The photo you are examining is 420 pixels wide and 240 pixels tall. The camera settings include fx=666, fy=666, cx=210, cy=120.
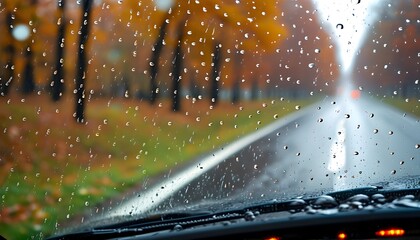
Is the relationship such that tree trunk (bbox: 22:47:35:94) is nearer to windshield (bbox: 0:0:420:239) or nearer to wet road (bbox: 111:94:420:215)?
windshield (bbox: 0:0:420:239)

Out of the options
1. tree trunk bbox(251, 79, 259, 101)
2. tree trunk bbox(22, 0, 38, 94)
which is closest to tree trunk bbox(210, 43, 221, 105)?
tree trunk bbox(251, 79, 259, 101)

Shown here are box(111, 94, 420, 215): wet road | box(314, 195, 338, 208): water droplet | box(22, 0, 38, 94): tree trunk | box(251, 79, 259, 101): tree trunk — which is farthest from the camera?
box(22, 0, 38, 94): tree trunk

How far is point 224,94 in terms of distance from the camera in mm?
3977

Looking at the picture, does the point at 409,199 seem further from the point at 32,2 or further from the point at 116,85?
the point at 32,2

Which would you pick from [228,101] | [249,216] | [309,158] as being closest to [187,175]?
[228,101]

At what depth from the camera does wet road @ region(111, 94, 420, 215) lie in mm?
3465

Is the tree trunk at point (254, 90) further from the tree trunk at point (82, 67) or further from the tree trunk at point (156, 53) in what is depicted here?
the tree trunk at point (82, 67)

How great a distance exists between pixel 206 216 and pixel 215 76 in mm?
1355

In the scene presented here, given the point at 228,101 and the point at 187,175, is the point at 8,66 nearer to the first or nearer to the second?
the point at 228,101

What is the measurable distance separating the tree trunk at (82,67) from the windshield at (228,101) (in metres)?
0.01

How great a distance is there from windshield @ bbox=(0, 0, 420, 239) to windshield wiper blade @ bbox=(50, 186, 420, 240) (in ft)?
1.24

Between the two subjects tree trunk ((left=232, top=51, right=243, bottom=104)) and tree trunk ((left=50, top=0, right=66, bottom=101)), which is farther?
tree trunk ((left=50, top=0, right=66, bottom=101))

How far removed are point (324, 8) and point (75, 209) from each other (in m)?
1.85

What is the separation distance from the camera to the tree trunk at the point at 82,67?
3.96 meters
